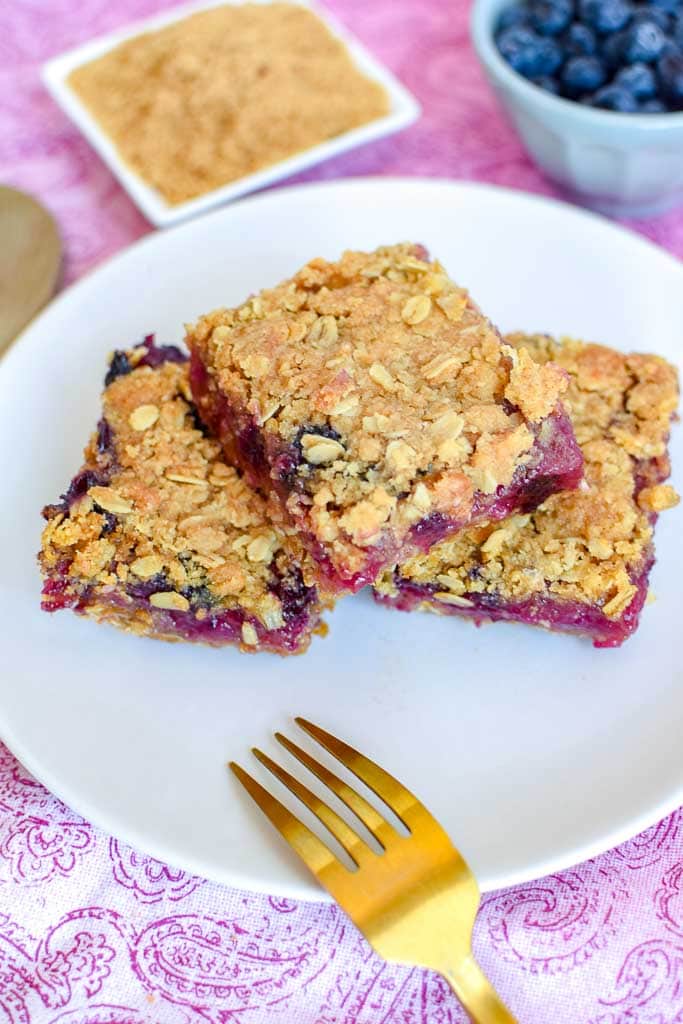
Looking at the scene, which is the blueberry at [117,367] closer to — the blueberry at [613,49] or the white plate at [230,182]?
the white plate at [230,182]

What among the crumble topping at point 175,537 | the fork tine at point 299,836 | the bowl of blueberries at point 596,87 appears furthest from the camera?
the bowl of blueberries at point 596,87

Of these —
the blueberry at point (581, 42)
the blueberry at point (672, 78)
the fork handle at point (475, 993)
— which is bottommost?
the fork handle at point (475, 993)

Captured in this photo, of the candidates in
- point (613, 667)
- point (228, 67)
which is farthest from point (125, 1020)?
point (228, 67)

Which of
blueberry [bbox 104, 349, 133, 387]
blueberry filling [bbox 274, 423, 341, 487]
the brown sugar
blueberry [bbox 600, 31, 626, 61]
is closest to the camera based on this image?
blueberry filling [bbox 274, 423, 341, 487]

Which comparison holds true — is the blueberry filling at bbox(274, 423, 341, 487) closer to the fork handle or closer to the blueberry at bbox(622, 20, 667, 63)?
the fork handle

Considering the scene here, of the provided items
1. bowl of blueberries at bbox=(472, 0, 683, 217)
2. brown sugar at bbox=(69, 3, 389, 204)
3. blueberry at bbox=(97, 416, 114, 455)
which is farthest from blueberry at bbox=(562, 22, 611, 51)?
blueberry at bbox=(97, 416, 114, 455)

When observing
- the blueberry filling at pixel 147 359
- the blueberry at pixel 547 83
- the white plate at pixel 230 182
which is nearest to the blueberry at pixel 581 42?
the blueberry at pixel 547 83
